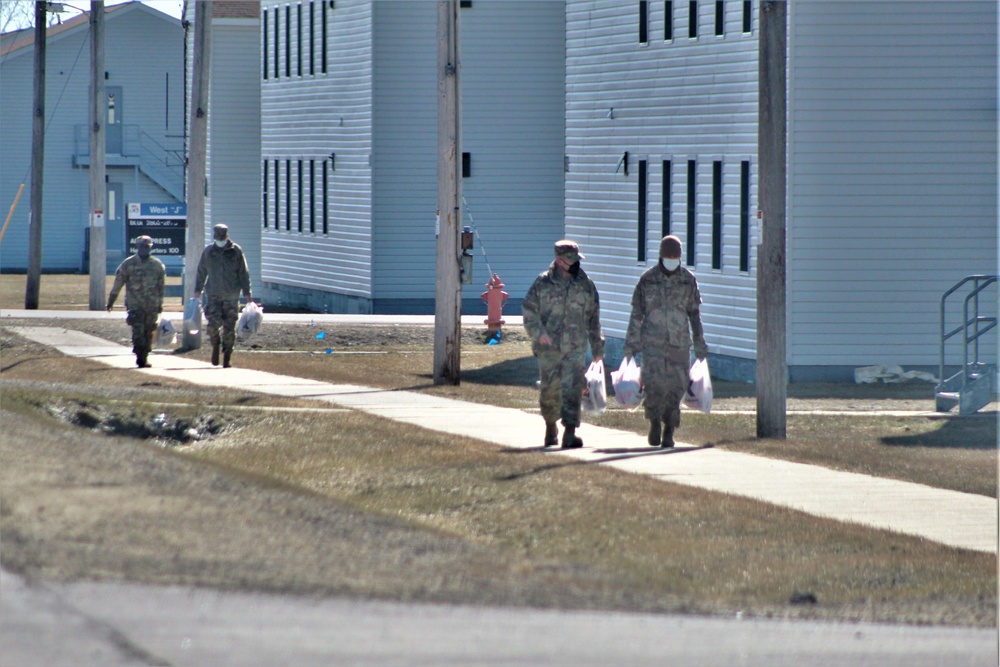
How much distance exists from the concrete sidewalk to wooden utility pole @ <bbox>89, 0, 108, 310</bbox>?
15702 millimetres

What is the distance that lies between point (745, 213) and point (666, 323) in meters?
9.23

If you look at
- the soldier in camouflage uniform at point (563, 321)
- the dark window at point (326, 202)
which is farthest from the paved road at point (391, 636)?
the dark window at point (326, 202)

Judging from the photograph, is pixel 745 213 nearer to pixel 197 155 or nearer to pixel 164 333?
pixel 164 333

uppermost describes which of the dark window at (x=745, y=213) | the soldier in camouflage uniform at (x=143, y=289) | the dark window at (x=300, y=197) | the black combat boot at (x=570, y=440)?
the dark window at (x=300, y=197)

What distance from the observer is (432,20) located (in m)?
33.1

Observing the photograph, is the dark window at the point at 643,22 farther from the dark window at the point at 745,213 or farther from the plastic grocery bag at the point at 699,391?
the plastic grocery bag at the point at 699,391

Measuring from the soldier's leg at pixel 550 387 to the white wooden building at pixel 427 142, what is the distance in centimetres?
2078

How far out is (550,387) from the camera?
41.4 ft

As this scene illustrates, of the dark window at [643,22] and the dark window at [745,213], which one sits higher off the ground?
the dark window at [643,22]

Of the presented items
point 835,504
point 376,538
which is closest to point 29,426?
point 376,538

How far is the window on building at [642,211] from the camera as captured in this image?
24.2 m

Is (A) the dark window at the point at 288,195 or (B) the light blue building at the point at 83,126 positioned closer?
(A) the dark window at the point at 288,195

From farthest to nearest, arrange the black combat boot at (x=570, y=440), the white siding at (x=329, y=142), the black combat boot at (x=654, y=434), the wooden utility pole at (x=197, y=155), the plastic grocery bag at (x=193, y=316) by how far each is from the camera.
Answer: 1. the white siding at (x=329, y=142)
2. the wooden utility pole at (x=197, y=155)
3. the plastic grocery bag at (x=193, y=316)
4. the black combat boot at (x=654, y=434)
5. the black combat boot at (x=570, y=440)

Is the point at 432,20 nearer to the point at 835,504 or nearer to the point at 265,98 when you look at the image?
the point at 265,98
